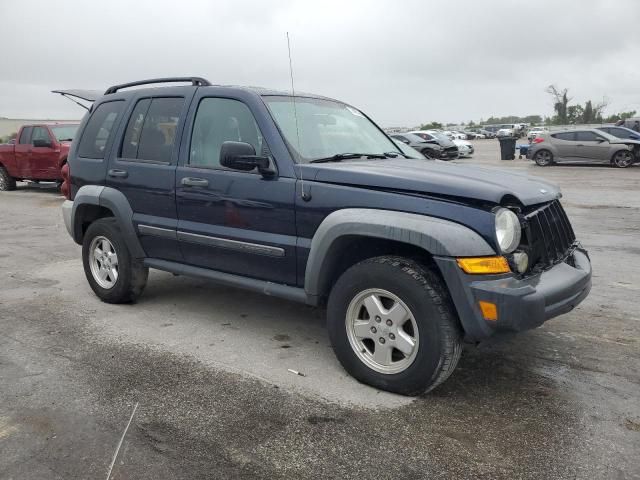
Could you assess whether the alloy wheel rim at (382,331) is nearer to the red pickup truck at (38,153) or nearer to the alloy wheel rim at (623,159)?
the red pickup truck at (38,153)

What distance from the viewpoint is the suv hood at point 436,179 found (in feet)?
11.0

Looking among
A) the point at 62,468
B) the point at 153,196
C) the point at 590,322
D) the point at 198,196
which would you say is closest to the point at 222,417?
the point at 62,468

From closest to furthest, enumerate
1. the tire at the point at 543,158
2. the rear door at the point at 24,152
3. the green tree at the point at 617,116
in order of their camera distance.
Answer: the rear door at the point at 24,152, the tire at the point at 543,158, the green tree at the point at 617,116

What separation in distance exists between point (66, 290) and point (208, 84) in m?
2.78

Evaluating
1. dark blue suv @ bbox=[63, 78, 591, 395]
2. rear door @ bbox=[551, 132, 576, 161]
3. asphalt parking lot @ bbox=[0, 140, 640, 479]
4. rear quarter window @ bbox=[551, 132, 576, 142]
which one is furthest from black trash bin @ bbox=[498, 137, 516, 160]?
dark blue suv @ bbox=[63, 78, 591, 395]

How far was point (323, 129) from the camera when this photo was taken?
4504 mm

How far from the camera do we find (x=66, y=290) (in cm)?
602

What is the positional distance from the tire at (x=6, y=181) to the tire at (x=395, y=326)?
1653cm

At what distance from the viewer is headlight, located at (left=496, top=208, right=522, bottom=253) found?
10.7 ft

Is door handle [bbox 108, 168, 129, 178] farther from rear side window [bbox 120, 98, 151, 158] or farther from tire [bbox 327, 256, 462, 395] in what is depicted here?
tire [bbox 327, 256, 462, 395]

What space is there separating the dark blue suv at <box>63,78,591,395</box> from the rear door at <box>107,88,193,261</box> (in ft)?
0.05

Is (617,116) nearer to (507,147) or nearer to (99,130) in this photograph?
(507,147)

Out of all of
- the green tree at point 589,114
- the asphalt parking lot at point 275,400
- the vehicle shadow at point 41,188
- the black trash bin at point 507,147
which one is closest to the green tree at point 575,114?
the green tree at point 589,114

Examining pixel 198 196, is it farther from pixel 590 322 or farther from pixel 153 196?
pixel 590 322
